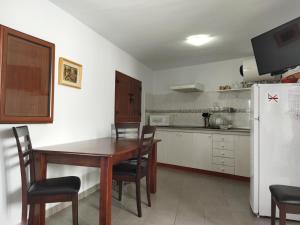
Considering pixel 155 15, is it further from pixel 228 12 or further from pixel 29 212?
pixel 29 212

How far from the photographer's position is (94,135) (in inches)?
111

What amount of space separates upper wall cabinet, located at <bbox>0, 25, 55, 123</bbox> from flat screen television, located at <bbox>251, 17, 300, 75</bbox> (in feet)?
7.93


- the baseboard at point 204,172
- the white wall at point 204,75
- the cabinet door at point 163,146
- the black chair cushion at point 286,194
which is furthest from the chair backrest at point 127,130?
the white wall at point 204,75

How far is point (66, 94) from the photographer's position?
233 cm

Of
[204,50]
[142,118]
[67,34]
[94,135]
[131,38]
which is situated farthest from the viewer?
[142,118]

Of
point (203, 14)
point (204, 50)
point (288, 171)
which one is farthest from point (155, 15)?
point (288, 171)

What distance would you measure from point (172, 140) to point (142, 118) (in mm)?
850

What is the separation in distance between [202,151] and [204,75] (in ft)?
5.60

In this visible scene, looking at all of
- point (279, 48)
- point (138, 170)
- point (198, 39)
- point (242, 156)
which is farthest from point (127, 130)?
point (279, 48)

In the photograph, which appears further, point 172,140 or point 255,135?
point 172,140

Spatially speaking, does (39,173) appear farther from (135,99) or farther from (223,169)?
(223,169)

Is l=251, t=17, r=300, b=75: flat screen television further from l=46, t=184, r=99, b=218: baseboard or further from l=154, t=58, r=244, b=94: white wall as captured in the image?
l=46, t=184, r=99, b=218: baseboard

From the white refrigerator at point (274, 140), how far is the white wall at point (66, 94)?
2.08 metres

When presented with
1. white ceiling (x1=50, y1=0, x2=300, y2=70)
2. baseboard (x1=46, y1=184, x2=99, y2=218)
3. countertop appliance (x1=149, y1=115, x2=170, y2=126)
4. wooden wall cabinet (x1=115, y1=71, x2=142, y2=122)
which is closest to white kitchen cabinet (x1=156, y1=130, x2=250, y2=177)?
countertop appliance (x1=149, y1=115, x2=170, y2=126)
